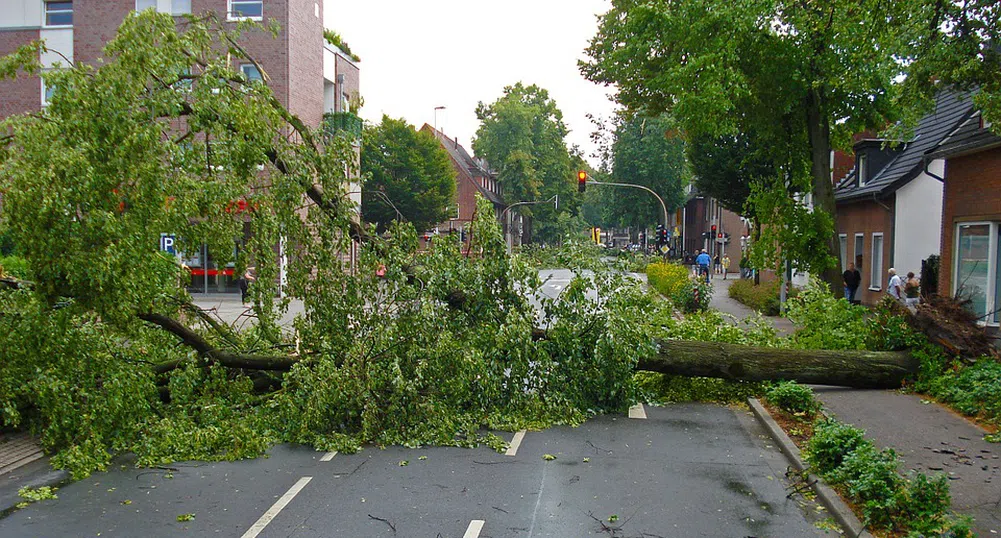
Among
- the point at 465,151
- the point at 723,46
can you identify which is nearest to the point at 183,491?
the point at 723,46

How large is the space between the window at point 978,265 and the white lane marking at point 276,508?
40.0ft

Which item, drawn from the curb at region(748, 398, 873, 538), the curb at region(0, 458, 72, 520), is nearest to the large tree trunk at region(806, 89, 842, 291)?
the curb at region(748, 398, 873, 538)

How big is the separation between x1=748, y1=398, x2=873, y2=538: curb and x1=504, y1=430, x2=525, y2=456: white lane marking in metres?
2.80

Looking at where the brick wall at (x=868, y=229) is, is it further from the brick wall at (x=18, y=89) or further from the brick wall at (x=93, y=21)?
the brick wall at (x=18, y=89)

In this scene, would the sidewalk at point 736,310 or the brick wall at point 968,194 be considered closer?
the brick wall at point 968,194

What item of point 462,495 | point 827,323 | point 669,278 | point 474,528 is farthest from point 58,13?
point 474,528

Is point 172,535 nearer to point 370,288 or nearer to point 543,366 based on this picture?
point 370,288

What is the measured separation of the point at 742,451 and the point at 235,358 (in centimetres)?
606

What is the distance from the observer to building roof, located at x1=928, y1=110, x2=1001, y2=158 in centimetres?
1435

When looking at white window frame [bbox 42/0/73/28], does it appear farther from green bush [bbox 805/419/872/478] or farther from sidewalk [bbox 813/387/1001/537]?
green bush [bbox 805/419/872/478]

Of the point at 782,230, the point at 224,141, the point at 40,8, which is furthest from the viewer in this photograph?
the point at 40,8

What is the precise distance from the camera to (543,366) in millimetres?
10172

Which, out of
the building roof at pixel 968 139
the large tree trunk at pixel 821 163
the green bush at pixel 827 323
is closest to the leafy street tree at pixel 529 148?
the large tree trunk at pixel 821 163

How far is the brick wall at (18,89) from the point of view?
1219 inches
